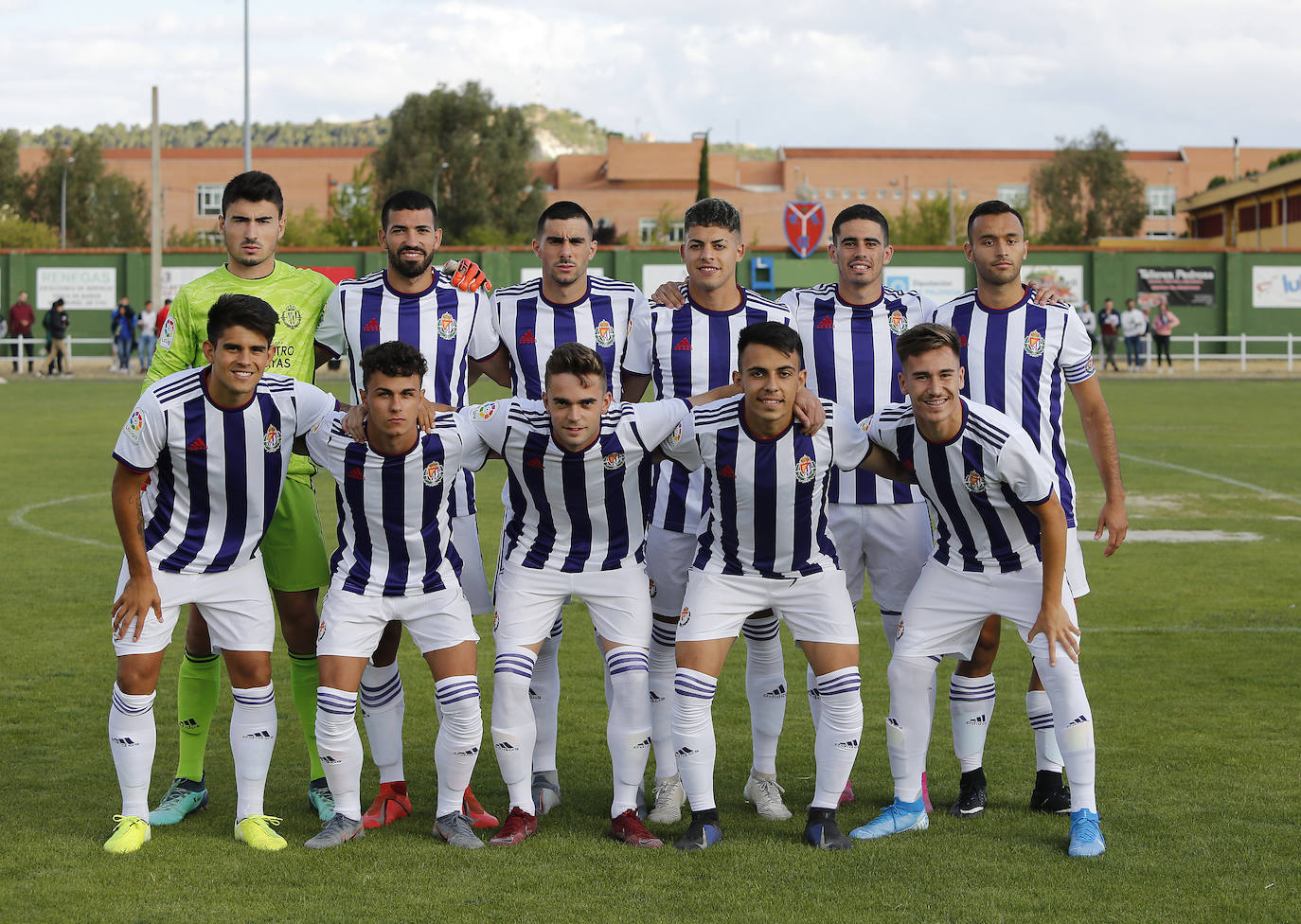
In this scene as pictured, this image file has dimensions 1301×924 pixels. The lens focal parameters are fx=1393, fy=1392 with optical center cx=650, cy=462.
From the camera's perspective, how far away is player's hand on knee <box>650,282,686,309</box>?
502 centimetres

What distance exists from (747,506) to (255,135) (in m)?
208

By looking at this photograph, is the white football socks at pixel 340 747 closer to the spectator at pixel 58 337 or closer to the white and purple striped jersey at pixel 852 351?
the white and purple striped jersey at pixel 852 351

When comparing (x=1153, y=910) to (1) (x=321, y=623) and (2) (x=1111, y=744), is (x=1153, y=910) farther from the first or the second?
(1) (x=321, y=623)

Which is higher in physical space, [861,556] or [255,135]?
[255,135]

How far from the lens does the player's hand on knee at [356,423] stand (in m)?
4.43

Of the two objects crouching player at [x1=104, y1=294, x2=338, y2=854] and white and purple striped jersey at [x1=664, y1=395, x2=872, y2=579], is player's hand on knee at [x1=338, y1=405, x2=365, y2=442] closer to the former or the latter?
crouching player at [x1=104, y1=294, x2=338, y2=854]

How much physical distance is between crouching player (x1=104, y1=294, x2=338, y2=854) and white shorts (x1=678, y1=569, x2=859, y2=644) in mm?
1390

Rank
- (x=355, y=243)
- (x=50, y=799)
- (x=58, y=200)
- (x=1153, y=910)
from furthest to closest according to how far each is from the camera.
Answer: (x=58, y=200) < (x=355, y=243) < (x=50, y=799) < (x=1153, y=910)

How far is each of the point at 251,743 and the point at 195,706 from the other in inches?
18.1

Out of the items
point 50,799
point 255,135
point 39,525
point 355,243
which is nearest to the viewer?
point 50,799

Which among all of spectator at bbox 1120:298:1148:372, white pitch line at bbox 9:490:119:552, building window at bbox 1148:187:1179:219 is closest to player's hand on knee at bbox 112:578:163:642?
white pitch line at bbox 9:490:119:552

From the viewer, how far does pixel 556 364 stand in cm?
444

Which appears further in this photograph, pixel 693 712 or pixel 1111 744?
pixel 1111 744

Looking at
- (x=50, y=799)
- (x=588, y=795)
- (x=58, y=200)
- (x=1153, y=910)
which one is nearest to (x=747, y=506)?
(x=588, y=795)
